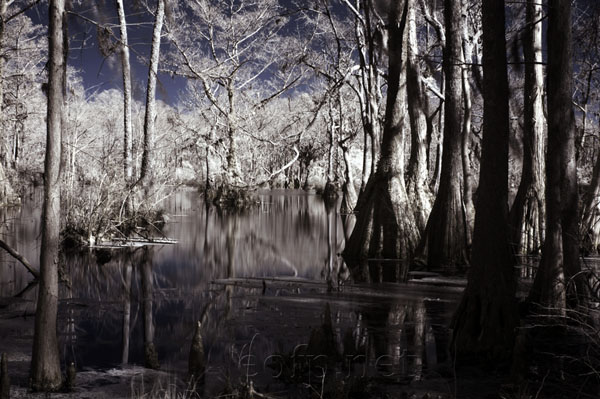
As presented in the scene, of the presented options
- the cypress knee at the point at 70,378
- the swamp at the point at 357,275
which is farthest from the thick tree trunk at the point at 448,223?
the cypress knee at the point at 70,378

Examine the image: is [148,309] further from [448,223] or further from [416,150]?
[416,150]

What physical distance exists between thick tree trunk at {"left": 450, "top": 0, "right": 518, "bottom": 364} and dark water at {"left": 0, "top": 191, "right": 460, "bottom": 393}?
0.52 m

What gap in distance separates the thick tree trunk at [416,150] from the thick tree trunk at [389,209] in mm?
978

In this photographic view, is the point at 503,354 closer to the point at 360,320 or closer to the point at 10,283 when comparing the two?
the point at 360,320

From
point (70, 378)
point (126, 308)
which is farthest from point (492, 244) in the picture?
point (126, 308)

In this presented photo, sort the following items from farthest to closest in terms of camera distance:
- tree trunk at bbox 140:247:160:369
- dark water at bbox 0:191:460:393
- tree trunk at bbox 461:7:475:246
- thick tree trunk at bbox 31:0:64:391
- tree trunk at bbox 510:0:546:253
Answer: tree trunk at bbox 461:7:475:246, tree trunk at bbox 510:0:546:253, dark water at bbox 0:191:460:393, tree trunk at bbox 140:247:160:369, thick tree trunk at bbox 31:0:64:391

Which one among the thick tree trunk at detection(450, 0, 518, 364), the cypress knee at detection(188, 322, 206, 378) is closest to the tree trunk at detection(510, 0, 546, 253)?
the thick tree trunk at detection(450, 0, 518, 364)

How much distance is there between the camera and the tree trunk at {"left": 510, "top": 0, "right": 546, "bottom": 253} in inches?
531

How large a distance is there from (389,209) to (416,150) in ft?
9.79

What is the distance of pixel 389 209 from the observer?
44.4 ft

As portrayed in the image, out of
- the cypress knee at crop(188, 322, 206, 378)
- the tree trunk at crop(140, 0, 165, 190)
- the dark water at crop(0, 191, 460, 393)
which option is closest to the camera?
the cypress knee at crop(188, 322, 206, 378)

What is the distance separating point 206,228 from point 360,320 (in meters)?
14.0

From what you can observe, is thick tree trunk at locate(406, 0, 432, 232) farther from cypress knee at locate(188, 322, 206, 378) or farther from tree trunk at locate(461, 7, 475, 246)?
cypress knee at locate(188, 322, 206, 378)

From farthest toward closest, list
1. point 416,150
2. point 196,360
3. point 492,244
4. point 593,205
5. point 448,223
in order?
point 416,150 → point 593,205 → point 448,223 → point 492,244 → point 196,360
